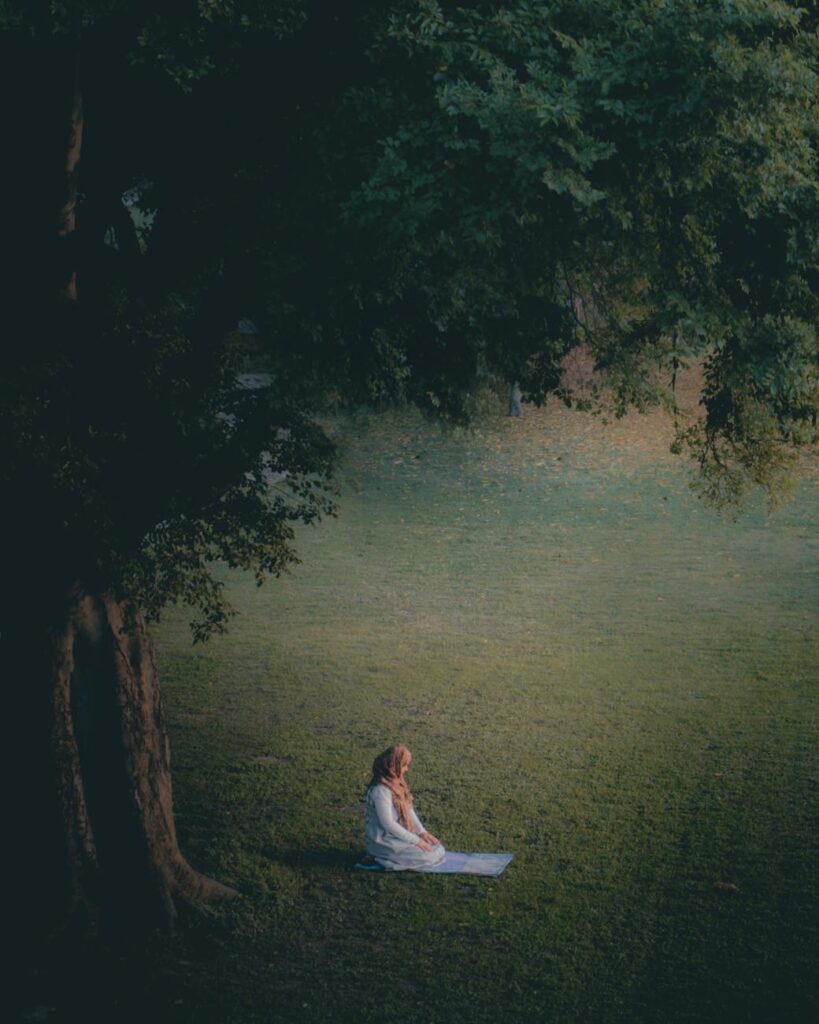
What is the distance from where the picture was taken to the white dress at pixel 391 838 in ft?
39.0

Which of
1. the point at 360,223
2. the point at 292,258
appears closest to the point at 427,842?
the point at 292,258

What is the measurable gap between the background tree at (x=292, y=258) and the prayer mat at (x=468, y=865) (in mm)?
2111

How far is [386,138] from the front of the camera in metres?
9.54

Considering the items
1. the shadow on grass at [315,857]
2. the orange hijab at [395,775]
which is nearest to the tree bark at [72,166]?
the orange hijab at [395,775]

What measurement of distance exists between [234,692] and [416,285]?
9.37 metres

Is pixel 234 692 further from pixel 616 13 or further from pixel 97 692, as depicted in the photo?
pixel 616 13

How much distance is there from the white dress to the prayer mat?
→ 7 centimetres

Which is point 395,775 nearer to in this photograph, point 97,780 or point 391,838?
point 391,838

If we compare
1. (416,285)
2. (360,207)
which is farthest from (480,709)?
(360,207)

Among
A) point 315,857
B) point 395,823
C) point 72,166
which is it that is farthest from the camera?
point 315,857

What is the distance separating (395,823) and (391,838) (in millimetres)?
167

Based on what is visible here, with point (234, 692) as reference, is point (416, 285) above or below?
above

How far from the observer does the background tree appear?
9258 millimetres

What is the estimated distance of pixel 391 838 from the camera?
11977mm
